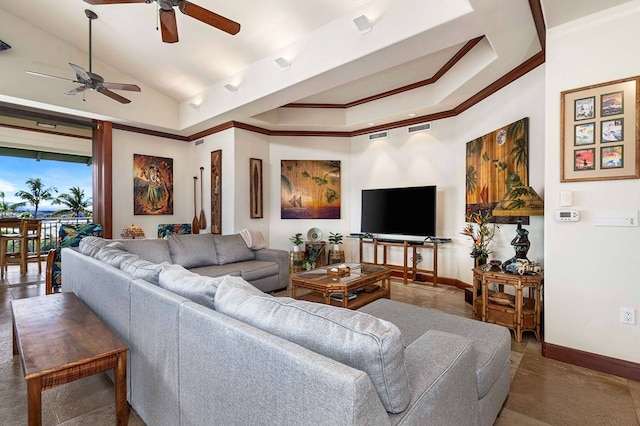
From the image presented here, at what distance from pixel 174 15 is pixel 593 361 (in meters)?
4.37

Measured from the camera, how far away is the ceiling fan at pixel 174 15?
8.07ft

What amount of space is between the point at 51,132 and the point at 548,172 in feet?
31.6

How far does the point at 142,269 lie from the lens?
73.9 inches

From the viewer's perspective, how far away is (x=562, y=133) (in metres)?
2.49

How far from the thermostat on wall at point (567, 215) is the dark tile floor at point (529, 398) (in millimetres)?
1147

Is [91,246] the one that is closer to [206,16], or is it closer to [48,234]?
[206,16]

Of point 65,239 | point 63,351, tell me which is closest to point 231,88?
point 65,239

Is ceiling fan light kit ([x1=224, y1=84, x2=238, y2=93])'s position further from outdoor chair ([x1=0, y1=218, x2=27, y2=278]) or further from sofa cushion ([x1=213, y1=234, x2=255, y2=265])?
outdoor chair ([x1=0, y1=218, x2=27, y2=278])

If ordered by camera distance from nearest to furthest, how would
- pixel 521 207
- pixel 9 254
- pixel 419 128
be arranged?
pixel 521 207, pixel 419 128, pixel 9 254

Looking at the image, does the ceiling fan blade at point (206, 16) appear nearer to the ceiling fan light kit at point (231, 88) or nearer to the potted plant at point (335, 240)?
the ceiling fan light kit at point (231, 88)

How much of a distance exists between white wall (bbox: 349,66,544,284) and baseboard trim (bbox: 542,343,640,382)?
106 centimetres

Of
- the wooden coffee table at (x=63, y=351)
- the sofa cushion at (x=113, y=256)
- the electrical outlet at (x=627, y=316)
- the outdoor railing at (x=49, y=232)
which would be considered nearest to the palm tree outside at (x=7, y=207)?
the outdoor railing at (x=49, y=232)

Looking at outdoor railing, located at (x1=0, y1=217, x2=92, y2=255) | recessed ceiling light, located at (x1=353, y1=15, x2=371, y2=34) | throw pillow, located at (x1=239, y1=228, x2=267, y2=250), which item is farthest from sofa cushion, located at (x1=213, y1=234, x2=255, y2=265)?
outdoor railing, located at (x1=0, y1=217, x2=92, y2=255)

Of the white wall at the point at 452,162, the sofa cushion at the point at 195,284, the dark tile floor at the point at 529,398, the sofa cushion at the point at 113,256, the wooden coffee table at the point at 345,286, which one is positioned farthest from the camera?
the white wall at the point at 452,162
